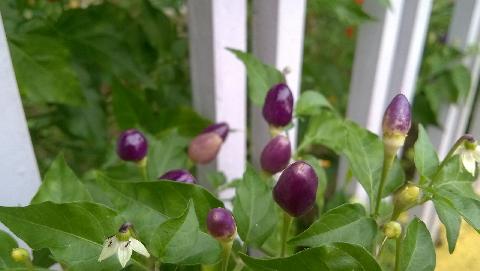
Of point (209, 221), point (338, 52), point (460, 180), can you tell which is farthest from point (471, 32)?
point (209, 221)

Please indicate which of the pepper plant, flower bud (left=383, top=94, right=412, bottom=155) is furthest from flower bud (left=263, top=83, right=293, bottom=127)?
flower bud (left=383, top=94, right=412, bottom=155)

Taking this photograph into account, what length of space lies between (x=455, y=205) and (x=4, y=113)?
39 cm

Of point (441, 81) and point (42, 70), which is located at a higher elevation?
point (42, 70)

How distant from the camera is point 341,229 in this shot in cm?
44

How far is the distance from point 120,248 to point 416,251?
226mm

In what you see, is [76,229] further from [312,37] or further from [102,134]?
[312,37]

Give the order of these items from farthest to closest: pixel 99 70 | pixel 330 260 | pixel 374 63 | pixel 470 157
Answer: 1. pixel 374 63
2. pixel 99 70
3. pixel 470 157
4. pixel 330 260

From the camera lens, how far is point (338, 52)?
70.0 inches

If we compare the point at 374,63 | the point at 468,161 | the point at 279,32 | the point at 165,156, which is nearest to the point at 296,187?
the point at 468,161

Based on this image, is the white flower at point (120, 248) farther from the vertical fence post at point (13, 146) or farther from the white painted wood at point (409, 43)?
the white painted wood at point (409, 43)

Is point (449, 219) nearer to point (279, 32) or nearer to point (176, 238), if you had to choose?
point (176, 238)

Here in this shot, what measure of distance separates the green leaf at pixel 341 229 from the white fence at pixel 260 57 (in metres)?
0.27

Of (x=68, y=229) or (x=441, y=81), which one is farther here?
(x=441, y=81)

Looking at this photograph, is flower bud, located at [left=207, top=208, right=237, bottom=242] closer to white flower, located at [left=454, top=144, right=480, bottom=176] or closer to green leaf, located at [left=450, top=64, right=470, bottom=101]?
white flower, located at [left=454, top=144, right=480, bottom=176]
